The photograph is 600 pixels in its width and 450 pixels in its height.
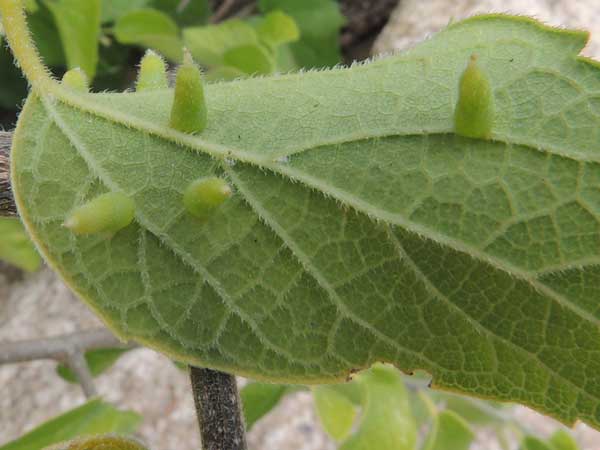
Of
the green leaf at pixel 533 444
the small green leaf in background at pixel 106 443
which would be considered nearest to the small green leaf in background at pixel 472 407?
the green leaf at pixel 533 444

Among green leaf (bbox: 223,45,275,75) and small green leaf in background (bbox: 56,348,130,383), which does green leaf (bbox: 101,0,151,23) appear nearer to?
green leaf (bbox: 223,45,275,75)

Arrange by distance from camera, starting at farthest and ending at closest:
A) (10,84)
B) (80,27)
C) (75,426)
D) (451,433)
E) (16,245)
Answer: (10,84), (16,245), (80,27), (451,433), (75,426)

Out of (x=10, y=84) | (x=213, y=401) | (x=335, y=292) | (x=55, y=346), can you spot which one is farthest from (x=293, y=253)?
(x=10, y=84)

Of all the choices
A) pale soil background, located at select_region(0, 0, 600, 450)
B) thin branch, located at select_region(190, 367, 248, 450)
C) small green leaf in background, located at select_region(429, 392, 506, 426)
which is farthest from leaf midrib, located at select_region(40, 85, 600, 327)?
pale soil background, located at select_region(0, 0, 600, 450)

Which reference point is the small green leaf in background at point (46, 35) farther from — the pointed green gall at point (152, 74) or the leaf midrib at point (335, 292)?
the leaf midrib at point (335, 292)

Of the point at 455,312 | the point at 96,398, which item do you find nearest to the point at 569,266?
the point at 455,312

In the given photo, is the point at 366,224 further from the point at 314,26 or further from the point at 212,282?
the point at 314,26
